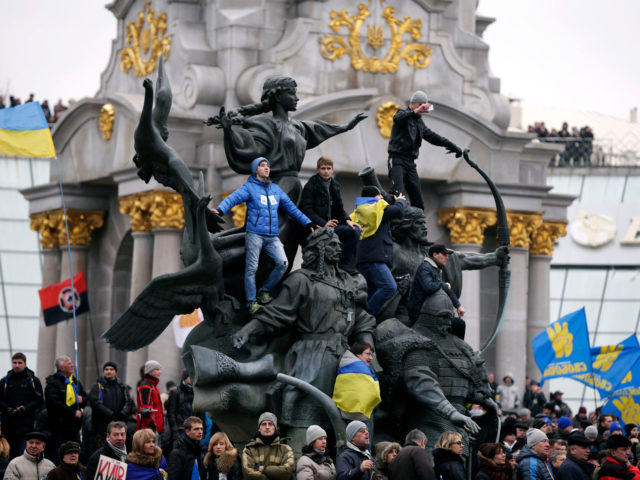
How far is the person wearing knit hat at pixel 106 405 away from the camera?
27.4 metres

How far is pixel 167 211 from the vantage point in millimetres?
41344

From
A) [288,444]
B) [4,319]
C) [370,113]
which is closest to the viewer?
[288,444]

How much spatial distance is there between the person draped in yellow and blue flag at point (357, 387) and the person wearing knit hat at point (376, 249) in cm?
176

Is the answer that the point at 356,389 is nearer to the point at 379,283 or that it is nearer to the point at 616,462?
the point at 379,283

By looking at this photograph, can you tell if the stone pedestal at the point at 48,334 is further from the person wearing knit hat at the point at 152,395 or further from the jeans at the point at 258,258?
the jeans at the point at 258,258

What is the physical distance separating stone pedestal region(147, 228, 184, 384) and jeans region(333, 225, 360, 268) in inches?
625

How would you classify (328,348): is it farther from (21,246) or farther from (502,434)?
(21,246)

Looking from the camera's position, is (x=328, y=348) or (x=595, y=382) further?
(x=595, y=382)

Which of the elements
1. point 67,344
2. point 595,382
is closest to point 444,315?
point 595,382

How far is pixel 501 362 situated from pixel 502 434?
19.3 m

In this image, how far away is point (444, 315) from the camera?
2425 centimetres

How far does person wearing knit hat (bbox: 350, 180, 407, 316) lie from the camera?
82.1 feet

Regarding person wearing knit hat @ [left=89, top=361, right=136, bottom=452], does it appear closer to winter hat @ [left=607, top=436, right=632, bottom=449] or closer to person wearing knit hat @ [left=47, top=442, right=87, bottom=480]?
person wearing knit hat @ [left=47, top=442, right=87, bottom=480]

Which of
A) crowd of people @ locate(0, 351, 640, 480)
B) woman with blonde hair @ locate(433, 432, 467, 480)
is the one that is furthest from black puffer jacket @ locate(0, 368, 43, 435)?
woman with blonde hair @ locate(433, 432, 467, 480)
